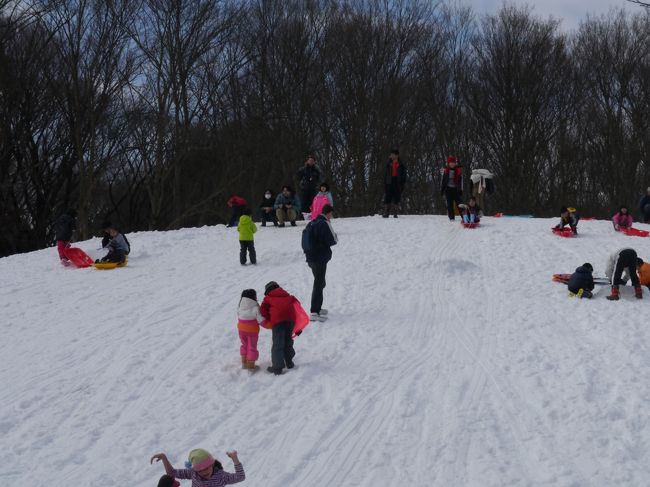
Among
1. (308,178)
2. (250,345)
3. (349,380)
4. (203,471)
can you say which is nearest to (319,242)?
(250,345)

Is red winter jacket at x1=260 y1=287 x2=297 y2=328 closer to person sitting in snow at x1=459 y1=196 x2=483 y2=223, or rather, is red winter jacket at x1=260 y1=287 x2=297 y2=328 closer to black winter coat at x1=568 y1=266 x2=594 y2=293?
black winter coat at x1=568 y1=266 x2=594 y2=293

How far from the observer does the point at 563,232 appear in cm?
1655

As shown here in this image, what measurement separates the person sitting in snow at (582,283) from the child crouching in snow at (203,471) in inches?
308

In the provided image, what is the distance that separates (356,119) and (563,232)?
666 inches

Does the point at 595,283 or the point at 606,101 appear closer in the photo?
the point at 595,283

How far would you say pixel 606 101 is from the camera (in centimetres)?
3212

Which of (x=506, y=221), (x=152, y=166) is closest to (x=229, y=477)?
(x=506, y=221)

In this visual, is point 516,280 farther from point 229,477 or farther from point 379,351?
point 229,477

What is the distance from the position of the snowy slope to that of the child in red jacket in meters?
0.22

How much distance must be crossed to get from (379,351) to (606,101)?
27.1m

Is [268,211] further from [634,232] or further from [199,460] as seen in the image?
[199,460]

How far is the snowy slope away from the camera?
250 inches

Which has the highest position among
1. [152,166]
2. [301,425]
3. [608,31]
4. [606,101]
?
[608,31]

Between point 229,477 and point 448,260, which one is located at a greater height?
point 448,260
